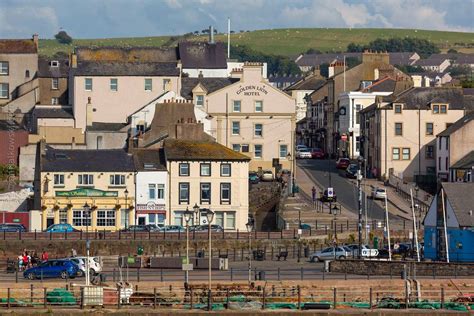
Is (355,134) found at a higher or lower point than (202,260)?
higher

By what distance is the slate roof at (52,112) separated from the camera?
5177 inches

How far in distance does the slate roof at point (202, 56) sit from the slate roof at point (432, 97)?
22222 mm

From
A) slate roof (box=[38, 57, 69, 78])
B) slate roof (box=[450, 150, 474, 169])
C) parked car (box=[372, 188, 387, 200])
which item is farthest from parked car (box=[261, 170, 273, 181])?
slate roof (box=[38, 57, 69, 78])

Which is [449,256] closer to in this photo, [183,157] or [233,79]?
[183,157]

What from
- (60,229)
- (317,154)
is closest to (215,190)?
(60,229)

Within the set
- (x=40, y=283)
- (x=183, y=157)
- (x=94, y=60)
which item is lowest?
(x=40, y=283)

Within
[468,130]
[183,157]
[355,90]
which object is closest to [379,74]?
[355,90]

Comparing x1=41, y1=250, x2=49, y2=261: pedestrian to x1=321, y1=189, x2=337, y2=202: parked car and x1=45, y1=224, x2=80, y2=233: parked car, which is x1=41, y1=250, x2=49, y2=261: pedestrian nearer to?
x1=45, y1=224, x2=80, y2=233: parked car

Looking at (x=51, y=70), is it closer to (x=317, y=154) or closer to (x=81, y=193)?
(x=317, y=154)

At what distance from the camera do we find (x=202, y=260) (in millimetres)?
86312

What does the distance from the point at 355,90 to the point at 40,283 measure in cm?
8595

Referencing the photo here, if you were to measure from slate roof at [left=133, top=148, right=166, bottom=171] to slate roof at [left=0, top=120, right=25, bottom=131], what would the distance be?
2026 centimetres

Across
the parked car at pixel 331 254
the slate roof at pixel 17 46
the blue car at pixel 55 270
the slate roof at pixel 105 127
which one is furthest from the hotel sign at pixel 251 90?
the blue car at pixel 55 270

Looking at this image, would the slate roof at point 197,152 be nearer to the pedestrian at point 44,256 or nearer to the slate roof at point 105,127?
the slate roof at point 105,127
